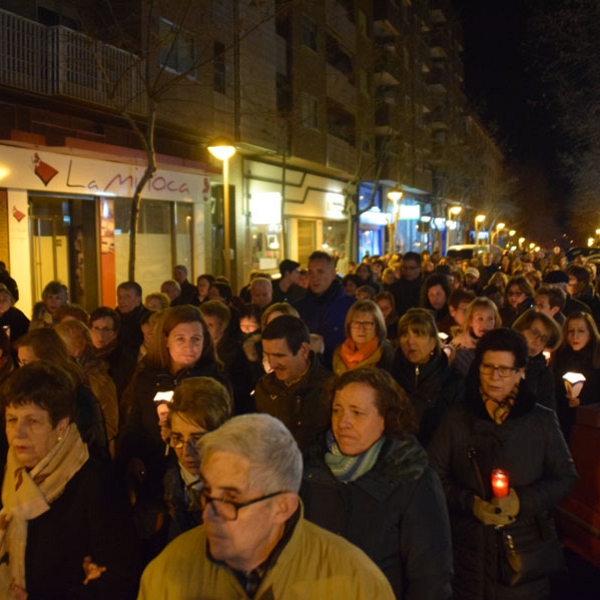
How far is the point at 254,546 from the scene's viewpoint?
1923mm

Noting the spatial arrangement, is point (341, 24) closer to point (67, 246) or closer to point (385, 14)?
point (385, 14)

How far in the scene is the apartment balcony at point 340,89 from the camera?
1174 inches

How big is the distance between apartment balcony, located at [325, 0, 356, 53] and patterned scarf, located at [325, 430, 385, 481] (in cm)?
2922

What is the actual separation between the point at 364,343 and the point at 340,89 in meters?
27.3

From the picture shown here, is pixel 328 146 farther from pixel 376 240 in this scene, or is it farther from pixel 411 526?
pixel 411 526

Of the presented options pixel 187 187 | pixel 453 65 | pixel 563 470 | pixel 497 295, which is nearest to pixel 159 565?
pixel 563 470

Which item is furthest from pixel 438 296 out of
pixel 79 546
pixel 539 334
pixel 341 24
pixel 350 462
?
pixel 341 24

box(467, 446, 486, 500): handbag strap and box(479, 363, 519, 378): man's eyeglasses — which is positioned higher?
box(479, 363, 519, 378): man's eyeglasses

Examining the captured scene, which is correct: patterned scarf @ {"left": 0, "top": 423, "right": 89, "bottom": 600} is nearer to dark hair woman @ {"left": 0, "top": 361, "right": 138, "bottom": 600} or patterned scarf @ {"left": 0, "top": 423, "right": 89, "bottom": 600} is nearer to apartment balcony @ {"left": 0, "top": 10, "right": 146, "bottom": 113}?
dark hair woman @ {"left": 0, "top": 361, "right": 138, "bottom": 600}

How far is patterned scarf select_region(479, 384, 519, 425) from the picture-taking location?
3582 millimetres

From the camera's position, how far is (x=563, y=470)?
11.4ft

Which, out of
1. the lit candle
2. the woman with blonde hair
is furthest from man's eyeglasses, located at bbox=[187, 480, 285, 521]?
the woman with blonde hair

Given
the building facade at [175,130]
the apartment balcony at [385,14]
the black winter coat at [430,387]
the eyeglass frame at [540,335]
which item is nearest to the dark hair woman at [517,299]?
the eyeglass frame at [540,335]

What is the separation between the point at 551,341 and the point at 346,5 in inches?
1216
